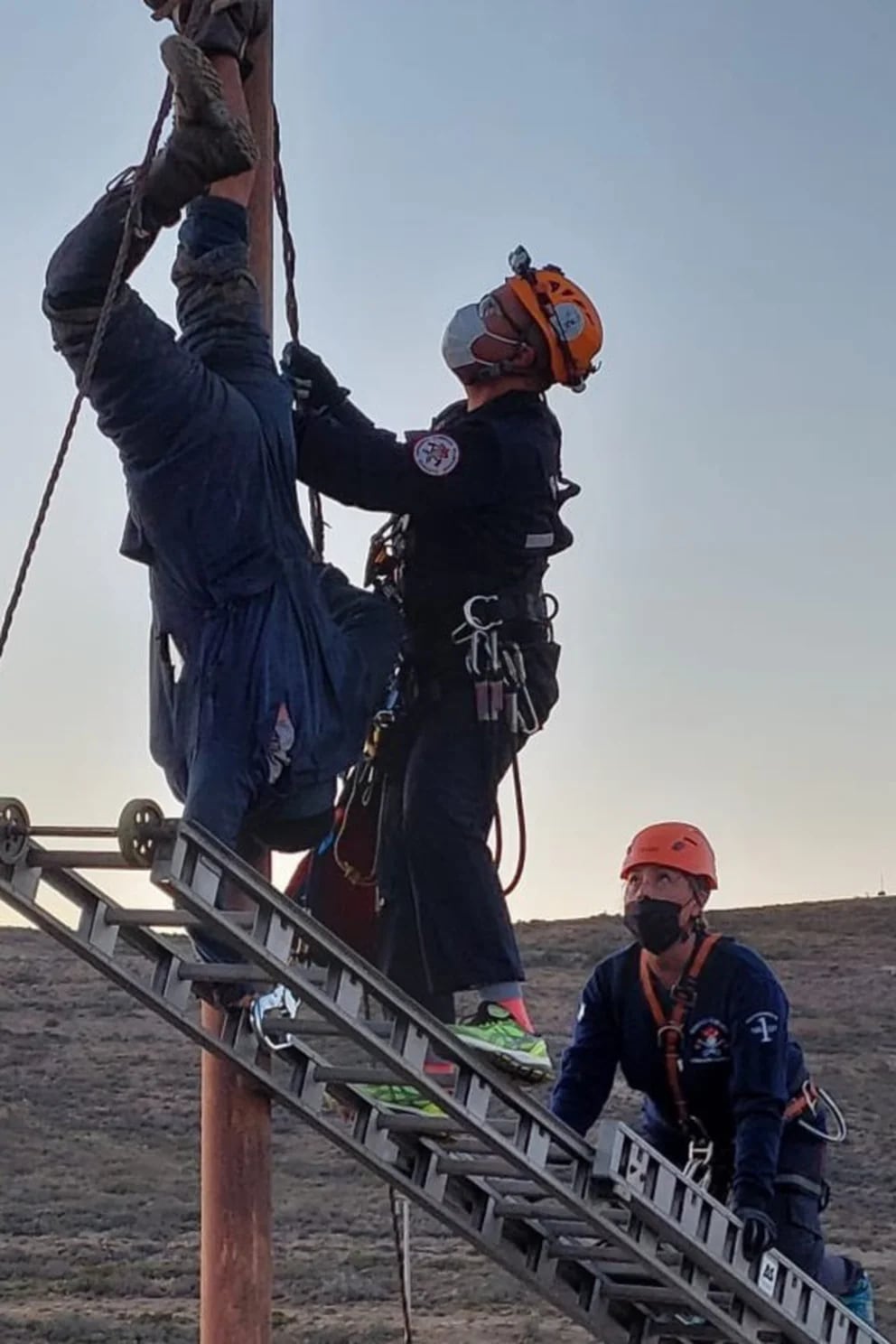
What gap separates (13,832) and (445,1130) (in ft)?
5.49

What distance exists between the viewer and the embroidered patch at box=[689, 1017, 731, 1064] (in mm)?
7680

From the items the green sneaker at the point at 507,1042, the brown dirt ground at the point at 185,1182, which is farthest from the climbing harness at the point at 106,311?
the brown dirt ground at the point at 185,1182

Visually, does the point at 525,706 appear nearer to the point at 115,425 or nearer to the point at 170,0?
the point at 115,425

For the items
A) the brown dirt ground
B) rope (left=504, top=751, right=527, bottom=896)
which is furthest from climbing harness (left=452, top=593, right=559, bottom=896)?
the brown dirt ground

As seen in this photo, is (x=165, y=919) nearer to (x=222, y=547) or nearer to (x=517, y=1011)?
(x=222, y=547)

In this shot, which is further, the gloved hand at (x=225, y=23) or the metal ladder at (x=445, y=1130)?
the gloved hand at (x=225, y=23)

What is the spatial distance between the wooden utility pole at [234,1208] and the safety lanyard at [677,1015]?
1.46 metres

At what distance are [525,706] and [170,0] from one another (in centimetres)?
255

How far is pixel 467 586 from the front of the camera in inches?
292

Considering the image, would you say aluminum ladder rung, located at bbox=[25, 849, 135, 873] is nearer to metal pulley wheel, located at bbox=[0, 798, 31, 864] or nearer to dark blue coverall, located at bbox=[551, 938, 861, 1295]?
metal pulley wheel, located at bbox=[0, 798, 31, 864]

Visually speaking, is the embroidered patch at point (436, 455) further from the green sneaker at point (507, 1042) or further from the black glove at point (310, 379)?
the green sneaker at point (507, 1042)

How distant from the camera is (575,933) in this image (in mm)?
41844

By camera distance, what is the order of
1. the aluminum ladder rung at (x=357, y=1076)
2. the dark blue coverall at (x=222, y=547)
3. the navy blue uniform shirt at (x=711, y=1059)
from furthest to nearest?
the navy blue uniform shirt at (x=711, y=1059)
the aluminum ladder rung at (x=357, y=1076)
the dark blue coverall at (x=222, y=547)

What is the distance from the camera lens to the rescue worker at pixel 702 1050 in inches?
297
